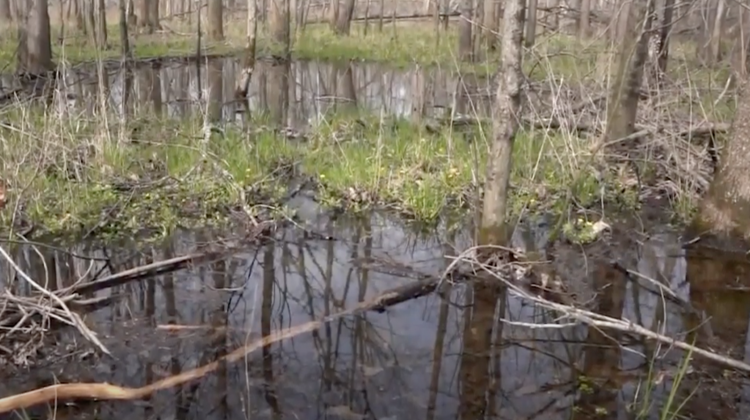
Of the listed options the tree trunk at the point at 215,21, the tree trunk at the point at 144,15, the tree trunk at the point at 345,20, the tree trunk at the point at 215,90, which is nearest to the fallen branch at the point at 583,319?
the tree trunk at the point at 215,90

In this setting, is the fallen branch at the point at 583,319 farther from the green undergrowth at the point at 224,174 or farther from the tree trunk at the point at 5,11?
the tree trunk at the point at 5,11

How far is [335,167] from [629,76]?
2746 millimetres

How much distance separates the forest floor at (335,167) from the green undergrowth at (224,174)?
0.04 ft

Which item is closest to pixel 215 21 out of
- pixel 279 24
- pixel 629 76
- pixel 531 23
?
pixel 279 24

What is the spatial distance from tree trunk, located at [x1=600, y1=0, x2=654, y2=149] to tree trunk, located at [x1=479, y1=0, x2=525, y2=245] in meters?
1.92

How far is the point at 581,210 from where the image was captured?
567 centimetres

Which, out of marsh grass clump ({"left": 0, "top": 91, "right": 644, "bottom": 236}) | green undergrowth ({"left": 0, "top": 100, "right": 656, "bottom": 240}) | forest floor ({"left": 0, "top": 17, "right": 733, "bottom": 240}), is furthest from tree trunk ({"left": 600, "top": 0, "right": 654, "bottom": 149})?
green undergrowth ({"left": 0, "top": 100, "right": 656, "bottom": 240})

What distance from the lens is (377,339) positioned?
3.77m

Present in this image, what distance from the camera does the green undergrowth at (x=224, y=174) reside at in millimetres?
5316

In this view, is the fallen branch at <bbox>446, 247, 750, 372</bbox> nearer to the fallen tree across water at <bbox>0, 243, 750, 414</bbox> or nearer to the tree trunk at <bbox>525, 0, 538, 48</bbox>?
the fallen tree across water at <bbox>0, 243, 750, 414</bbox>

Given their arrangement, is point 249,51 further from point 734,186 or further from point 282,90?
point 734,186

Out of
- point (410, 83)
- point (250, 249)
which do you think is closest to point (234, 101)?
point (410, 83)

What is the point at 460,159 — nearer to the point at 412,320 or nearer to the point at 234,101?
the point at 412,320

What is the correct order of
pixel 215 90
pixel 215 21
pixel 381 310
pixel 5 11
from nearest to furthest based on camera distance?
pixel 381 310
pixel 215 90
pixel 215 21
pixel 5 11
